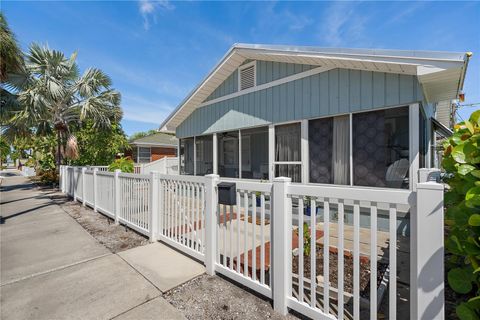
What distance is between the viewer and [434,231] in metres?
1.47

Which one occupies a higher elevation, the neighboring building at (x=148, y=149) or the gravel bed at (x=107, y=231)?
the neighboring building at (x=148, y=149)

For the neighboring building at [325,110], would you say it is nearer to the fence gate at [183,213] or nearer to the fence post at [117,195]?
the fence gate at [183,213]

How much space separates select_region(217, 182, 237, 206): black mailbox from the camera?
285 centimetres

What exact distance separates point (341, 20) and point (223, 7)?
14.3 ft

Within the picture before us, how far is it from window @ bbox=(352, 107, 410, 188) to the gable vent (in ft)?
11.5

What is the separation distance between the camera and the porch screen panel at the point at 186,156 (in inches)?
392

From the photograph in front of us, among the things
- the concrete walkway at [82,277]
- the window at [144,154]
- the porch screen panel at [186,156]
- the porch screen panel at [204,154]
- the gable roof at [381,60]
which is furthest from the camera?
the window at [144,154]

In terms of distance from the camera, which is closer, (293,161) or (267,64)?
(293,161)

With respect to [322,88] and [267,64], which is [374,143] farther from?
[267,64]

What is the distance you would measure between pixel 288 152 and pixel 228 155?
2.69 meters

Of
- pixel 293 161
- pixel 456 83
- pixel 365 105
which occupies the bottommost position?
pixel 293 161

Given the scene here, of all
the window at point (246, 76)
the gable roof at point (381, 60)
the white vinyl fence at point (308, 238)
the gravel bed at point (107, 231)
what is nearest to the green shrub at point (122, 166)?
the gravel bed at point (107, 231)

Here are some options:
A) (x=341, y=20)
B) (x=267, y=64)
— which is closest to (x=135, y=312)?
(x=267, y=64)

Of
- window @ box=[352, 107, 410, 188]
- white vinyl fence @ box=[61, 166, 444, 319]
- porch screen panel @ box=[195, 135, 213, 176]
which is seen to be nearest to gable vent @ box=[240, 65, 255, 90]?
porch screen panel @ box=[195, 135, 213, 176]
